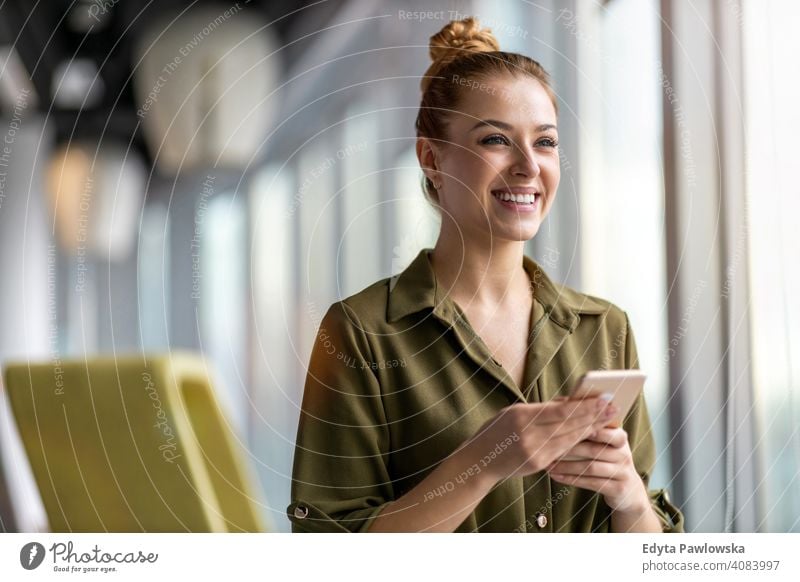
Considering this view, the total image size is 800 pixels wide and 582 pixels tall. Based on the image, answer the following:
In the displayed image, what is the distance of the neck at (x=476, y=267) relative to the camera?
0.73 metres

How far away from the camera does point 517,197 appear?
2.38 feet

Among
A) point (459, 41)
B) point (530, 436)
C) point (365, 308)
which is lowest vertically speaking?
point (530, 436)

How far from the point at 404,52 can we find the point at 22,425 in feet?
1.50

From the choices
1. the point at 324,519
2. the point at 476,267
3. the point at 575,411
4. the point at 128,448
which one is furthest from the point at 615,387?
the point at 128,448

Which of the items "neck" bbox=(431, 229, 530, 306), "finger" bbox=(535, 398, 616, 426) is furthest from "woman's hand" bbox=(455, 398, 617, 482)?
"neck" bbox=(431, 229, 530, 306)

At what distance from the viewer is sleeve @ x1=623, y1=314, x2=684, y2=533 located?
746 mm

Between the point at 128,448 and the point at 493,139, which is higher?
the point at 493,139

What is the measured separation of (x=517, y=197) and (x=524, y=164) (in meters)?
0.03

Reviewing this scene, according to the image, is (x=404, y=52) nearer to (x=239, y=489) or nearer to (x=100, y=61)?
(x=100, y=61)

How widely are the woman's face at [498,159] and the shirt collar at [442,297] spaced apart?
0.04m

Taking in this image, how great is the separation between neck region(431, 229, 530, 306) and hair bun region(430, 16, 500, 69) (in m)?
0.15

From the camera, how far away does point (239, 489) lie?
76 cm

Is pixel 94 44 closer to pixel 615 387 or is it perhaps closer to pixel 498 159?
pixel 498 159

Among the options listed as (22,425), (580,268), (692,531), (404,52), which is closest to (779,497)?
(692,531)
